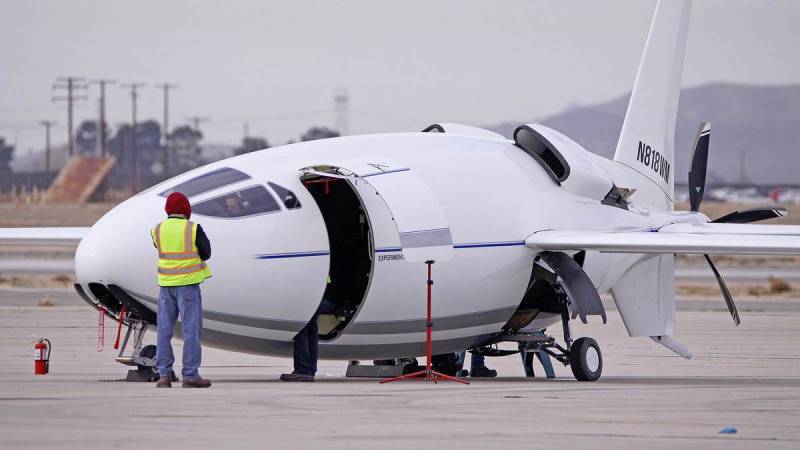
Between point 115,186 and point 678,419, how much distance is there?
548 feet

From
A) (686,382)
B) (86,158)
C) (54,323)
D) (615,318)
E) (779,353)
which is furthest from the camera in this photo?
(86,158)

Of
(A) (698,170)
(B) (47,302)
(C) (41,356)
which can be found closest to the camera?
(C) (41,356)

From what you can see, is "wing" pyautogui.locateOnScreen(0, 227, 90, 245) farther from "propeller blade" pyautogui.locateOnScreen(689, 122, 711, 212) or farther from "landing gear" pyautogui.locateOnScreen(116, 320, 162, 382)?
"propeller blade" pyautogui.locateOnScreen(689, 122, 711, 212)

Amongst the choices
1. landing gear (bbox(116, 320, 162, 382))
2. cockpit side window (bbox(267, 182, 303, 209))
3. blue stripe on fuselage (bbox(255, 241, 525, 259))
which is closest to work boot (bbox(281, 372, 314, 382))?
blue stripe on fuselage (bbox(255, 241, 525, 259))

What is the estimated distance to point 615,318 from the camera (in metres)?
41.2

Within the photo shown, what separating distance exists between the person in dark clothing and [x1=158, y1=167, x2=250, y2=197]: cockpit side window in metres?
1.93

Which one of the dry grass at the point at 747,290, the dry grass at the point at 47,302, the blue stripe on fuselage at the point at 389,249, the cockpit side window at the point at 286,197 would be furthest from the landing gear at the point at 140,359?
the dry grass at the point at 747,290

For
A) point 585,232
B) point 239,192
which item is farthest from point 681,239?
point 239,192

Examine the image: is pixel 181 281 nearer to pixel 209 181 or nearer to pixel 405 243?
pixel 209 181

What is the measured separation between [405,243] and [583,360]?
3562 mm

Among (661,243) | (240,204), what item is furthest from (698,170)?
(240,204)

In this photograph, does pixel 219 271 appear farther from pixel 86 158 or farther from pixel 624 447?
pixel 86 158

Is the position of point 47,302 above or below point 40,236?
below

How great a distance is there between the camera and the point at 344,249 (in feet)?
66.3
